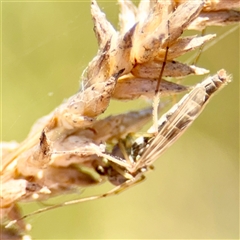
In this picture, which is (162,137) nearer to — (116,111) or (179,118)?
(179,118)

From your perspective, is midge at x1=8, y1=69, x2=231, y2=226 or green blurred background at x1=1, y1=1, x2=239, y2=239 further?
green blurred background at x1=1, y1=1, x2=239, y2=239

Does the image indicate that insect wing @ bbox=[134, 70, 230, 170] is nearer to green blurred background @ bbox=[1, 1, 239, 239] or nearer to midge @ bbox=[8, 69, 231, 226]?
midge @ bbox=[8, 69, 231, 226]

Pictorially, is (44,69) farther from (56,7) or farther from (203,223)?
(203,223)

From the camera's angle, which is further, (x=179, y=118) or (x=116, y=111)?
(x=116, y=111)

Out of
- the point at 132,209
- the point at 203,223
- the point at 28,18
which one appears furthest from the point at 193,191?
the point at 28,18

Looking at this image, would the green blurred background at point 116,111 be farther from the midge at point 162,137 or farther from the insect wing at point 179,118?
the insect wing at point 179,118

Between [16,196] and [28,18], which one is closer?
[16,196]

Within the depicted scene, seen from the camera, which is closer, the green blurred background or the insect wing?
the insect wing

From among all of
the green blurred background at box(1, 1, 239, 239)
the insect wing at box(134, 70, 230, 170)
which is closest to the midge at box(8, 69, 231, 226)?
the insect wing at box(134, 70, 230, 170)

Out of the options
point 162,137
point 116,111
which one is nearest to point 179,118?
point 162,137
